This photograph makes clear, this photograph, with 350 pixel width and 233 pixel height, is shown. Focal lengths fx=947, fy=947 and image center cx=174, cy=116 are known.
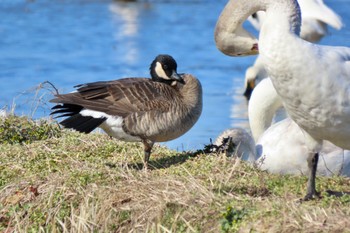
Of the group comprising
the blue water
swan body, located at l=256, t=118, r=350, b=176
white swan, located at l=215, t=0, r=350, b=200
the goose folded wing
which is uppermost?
white swan, located at l=215, t=0, r=350, b=200

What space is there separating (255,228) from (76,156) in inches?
96.0

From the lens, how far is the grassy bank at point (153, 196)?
5.75m

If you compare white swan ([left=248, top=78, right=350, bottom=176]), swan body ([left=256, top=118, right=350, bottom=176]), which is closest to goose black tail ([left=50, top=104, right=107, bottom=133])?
white swan ([left=248, top=78, right=350, bottom=176])

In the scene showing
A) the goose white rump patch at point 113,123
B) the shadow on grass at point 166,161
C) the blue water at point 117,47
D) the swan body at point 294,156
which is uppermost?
the goose white rump patch at point 113,123

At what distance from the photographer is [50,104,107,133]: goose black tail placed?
7.62 m

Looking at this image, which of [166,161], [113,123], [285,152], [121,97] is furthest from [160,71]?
[285,152]

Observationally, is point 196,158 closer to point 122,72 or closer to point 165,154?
point 165,154

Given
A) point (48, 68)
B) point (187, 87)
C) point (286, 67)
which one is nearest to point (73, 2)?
point (48, 68)

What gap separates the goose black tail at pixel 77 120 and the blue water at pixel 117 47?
321 centimetres

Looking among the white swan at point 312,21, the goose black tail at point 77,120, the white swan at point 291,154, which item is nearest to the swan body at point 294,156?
the white swan at point 291,154

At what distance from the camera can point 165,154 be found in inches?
322

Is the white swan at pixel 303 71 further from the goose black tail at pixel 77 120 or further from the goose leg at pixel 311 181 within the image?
the goose black tail at pixel 77 120

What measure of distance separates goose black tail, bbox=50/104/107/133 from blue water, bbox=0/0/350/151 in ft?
10.5

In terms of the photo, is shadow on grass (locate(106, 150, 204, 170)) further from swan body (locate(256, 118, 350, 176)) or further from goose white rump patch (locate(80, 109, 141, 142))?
swan body (locate(256, 118, 350, 176))
